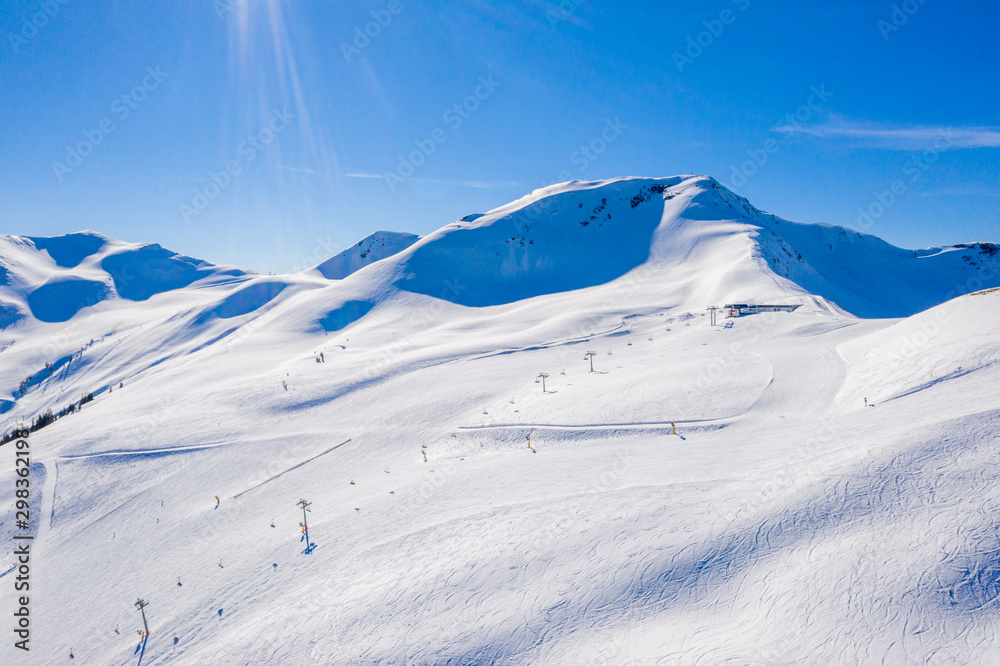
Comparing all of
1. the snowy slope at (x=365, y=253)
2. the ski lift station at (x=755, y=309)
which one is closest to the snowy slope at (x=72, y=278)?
the snowy slope at (x=365, y=253)

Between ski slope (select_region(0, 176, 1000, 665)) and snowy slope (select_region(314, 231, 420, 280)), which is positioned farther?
snowy slope (select_region(314, 231, 420, 280))

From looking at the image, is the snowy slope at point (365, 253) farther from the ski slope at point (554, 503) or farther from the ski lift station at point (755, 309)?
the ski lift station at point (755, 309)

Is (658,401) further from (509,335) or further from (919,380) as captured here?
(509,335)

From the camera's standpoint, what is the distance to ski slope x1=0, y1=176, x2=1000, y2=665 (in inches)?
408

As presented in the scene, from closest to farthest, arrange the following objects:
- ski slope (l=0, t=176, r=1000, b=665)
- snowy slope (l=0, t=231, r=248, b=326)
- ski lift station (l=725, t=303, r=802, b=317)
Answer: ski slope (l=0, t=176, r=1000, b=665)
ski lift station (l=725, t=303, r=802, b=317)
snowy slope (l=0, t=231, r=248, b=326)

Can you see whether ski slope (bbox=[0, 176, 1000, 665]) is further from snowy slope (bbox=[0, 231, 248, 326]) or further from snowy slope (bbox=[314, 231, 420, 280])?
snowy slope (bbox=[0, 231, 248, 326])

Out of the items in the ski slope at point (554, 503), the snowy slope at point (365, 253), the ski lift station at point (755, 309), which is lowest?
the ski slope at point (554, 503)

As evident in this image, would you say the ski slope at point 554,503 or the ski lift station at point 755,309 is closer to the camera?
the ski slope at point 554,503

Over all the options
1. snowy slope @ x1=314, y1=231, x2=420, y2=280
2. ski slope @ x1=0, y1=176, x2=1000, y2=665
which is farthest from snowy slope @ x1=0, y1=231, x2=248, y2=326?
ski slope @ x1=0, y1=176, x2=1000, y2=665

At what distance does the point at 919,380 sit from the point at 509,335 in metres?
37.2

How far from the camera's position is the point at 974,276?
127125 millimetres

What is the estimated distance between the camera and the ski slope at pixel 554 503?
10.4 metres

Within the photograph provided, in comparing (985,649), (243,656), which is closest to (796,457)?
(985,649)

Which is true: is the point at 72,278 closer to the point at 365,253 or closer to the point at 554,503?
the point at 365,253
